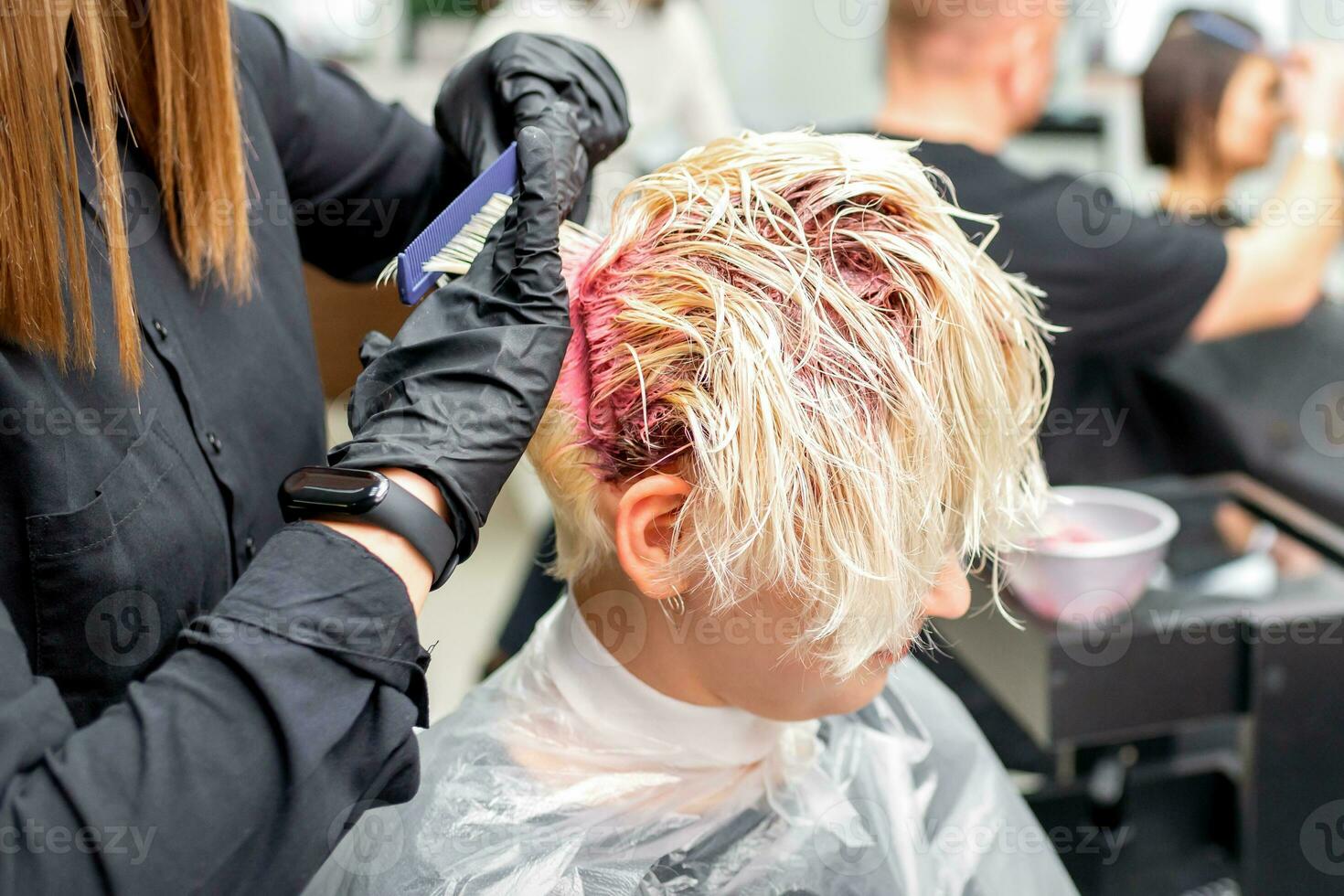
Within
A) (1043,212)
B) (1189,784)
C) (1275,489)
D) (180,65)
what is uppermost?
(180,65)

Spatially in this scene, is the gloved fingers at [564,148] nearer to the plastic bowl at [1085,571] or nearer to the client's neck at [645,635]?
the client's neck at [645,635]

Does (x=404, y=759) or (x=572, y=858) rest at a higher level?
(x=404, y=759)

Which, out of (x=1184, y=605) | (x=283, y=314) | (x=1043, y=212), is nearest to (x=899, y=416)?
(x=283, y=314)

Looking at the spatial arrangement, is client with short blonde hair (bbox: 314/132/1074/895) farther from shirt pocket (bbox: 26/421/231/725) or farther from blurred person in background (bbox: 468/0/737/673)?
blurred person in background (bbox: 468/0/737/673)

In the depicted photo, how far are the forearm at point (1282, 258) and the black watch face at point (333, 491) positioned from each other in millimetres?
1665

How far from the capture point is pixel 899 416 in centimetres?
91

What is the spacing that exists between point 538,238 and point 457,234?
0.13 metres

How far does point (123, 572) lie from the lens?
0.86m

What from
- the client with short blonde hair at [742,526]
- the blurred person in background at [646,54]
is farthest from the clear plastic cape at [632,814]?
the blurred person in background at [646,54]

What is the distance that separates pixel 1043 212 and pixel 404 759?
4.95ft

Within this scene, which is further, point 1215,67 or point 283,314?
point 1215,67

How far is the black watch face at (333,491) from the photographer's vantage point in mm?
724

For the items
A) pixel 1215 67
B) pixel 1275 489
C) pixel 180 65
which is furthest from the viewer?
pixel 1215 67

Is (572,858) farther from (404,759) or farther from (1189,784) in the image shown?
(1189,784)
